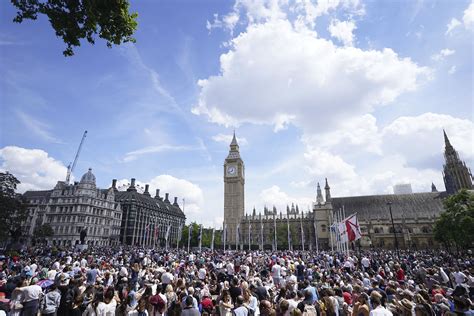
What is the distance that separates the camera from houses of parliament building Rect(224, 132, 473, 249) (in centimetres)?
7438

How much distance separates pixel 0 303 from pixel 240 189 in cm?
10115

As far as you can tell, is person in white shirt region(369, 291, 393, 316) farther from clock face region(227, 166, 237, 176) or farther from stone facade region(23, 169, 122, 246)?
clock face region(227, 166, 237, 176)

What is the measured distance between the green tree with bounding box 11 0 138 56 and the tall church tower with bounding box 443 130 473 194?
365 feet

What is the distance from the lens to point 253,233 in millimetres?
98188

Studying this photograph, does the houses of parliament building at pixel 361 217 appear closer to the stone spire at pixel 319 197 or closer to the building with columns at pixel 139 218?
the stone spire at pixel 319 197

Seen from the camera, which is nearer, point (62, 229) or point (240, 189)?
Answer: point (62, 229)

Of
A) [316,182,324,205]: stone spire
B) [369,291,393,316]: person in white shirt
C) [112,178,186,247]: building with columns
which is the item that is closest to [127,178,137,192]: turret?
[112,178,186,247]: building with columns

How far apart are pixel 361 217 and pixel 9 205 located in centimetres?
8975

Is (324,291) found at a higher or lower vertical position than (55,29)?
lower

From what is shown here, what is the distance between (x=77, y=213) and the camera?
227 ft

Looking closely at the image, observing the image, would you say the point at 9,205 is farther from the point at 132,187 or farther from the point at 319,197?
the point at 319,197

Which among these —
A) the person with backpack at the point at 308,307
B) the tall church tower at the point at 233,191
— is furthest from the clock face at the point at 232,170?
the person with backpack at the point at 308,307

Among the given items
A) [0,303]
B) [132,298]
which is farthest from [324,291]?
[0,303]

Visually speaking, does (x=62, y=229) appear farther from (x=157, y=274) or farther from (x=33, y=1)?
(x=33, y=1)
